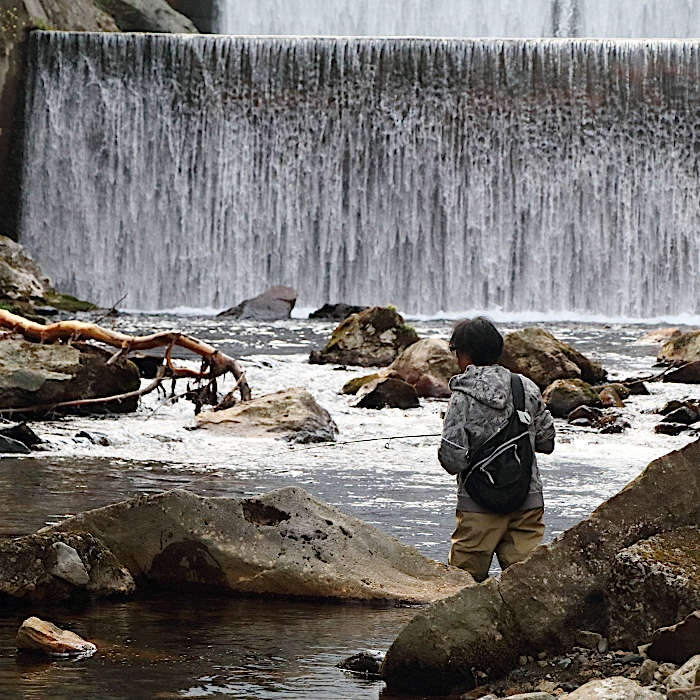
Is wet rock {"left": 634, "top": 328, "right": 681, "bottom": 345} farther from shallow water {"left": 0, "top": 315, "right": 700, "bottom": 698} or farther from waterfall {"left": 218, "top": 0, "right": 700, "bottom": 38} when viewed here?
waterfall {"left": 218, "top": 0, "right": 700, "bottom": 38}

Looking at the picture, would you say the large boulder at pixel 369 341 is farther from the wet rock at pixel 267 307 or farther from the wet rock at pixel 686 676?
the wet rock at pixel 686 676

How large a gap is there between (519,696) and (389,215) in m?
25.9

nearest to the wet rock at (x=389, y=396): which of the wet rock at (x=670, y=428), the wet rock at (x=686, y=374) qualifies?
the wet rock at (x=670, y=428)

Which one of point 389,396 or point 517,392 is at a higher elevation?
point 517,392

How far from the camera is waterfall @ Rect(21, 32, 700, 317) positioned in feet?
92.9

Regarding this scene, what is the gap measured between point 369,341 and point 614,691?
13.7 m

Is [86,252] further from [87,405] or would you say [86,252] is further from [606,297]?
[87,405]

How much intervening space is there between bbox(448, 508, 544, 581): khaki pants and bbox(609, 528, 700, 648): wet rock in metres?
1.15

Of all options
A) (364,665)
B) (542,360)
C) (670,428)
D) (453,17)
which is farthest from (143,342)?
(453,17)

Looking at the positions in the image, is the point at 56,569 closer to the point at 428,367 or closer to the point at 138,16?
the point at 428,367

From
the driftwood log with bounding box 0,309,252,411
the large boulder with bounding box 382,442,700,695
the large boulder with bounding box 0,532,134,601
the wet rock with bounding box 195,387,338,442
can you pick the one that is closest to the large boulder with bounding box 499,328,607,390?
the wet rock with bounding box 195,387,338,442

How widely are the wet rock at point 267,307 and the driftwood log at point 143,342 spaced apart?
13.1 metres

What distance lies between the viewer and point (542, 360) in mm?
13914

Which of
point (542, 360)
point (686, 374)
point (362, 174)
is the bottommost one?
point (686, 374)
